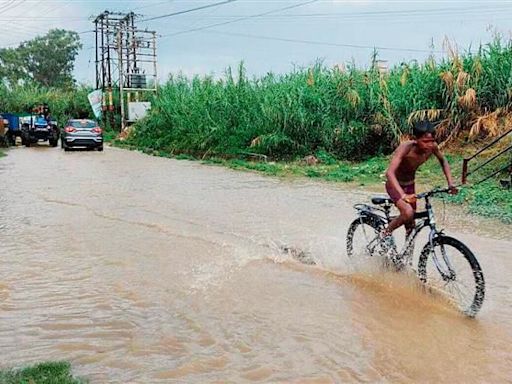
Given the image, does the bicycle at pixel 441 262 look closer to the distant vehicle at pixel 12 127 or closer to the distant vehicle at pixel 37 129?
the distant vehicle at pixel 37 129

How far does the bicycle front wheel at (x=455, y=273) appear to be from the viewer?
530cm

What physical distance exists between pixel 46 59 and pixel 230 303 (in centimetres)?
6514

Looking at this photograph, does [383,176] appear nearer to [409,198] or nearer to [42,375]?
[409,198]

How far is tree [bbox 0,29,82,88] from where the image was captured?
64438 millimetres

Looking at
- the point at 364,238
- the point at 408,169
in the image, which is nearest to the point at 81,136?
the point at 364,238

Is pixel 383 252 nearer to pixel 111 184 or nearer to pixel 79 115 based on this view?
pixel 111 184

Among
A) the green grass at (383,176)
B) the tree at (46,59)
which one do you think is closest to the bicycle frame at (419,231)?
the green grass at (383,176)

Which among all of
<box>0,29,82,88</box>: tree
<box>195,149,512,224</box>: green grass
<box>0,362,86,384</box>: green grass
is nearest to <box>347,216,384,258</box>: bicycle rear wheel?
<box>0,362,86,384</box>: green grass

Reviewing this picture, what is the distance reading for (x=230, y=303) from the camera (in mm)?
6059

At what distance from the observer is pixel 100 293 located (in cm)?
639

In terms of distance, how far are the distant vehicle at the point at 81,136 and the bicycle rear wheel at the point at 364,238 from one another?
23461 mm

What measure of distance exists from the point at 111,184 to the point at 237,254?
8.64 meters

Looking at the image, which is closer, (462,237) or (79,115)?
(462,237)

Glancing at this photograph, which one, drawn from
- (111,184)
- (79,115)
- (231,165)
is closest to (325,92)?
(231,165)
